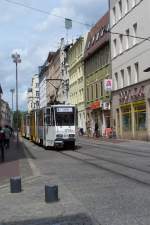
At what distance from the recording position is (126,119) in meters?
51.9

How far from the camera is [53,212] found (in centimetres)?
1027

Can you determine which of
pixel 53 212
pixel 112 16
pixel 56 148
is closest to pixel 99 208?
pixel 53 212

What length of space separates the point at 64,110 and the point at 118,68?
770 inches

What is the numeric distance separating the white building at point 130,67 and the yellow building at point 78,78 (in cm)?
2063

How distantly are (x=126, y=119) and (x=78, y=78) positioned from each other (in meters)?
30.9

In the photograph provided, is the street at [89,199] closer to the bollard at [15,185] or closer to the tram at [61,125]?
the bollard at [15,185]

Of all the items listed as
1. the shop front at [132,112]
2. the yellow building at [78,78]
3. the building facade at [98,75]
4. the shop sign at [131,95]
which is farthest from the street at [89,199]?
the yellow building at [78,78]

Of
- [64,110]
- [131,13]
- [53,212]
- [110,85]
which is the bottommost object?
[53,212]

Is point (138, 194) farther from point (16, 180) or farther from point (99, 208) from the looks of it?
point (16, 180)

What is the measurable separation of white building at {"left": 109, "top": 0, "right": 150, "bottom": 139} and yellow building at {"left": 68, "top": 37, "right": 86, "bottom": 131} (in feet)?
67.7

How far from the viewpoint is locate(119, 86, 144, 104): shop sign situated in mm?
46044

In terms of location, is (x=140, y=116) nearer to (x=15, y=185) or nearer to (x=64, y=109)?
(x=64, y=109)

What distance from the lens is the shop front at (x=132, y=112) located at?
45000mm

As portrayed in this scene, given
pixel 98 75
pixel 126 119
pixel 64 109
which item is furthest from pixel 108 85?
pixel 64 109
